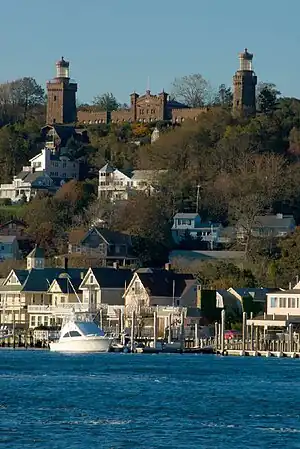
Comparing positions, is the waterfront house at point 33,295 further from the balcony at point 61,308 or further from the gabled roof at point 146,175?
the gabled roof at point 146,175

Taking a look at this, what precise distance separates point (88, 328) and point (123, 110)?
97687mm

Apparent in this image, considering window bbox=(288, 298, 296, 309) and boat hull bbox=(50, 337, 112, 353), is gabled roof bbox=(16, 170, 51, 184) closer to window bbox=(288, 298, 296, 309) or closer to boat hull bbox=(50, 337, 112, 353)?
window bbox=(288, 298, 296, 309)

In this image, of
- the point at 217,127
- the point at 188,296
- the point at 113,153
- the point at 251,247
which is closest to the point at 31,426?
the point at 188,296

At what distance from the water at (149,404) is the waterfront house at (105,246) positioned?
42.3 m

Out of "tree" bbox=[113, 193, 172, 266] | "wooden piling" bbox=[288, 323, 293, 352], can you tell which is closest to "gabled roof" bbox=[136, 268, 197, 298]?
"wooden piling" bbox=[288, 323, 293, 352]

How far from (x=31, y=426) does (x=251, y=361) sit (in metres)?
37.3

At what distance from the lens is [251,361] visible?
88.1m

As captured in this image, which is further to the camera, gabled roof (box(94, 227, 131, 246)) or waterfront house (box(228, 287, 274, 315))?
gabled roof (box(94, 227, 131, 246))

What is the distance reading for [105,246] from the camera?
5177 inches

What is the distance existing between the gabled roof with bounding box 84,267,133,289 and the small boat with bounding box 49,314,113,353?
57.4 ft

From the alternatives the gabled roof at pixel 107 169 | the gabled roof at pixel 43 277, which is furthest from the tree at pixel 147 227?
the gabled roof at pixel 107 169

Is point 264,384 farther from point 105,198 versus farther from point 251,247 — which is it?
point 105,198

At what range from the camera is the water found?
4931 centimetres

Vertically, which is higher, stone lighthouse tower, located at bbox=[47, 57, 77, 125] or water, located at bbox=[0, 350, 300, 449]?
stone lighthouse tower, located at bbox=[47, 57, 77, 125]
